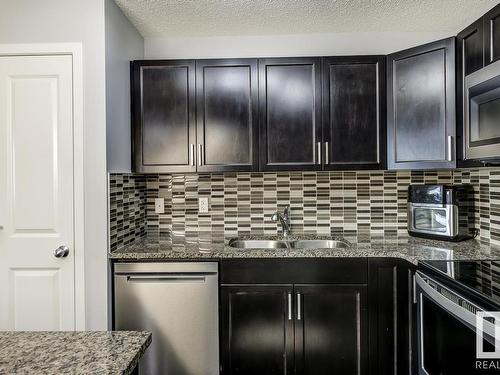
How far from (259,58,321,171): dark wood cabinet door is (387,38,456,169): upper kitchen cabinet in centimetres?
48

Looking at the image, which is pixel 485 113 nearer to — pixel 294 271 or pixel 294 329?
pixel 294 271

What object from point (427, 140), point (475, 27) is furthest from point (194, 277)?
point (475, 27)

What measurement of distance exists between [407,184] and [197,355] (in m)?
1.89

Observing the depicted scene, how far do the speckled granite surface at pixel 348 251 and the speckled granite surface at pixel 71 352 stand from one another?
998mm

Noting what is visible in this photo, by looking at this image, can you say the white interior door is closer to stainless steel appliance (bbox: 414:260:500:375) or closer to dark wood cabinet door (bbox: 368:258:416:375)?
dark wood cabinet door (bbox: 368:258:416:375)

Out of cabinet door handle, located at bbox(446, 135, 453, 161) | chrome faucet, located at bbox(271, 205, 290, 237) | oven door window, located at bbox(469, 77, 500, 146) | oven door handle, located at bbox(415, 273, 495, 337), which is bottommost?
oven door handle, located at bbox(415, 273, 495, 337)

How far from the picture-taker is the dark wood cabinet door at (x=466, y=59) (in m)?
1.80

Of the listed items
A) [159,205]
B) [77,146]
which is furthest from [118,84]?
[159,205]

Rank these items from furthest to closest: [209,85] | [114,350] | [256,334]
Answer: [209,85], [256,334], [114,350]

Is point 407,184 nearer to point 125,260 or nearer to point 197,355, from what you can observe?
point 197,355

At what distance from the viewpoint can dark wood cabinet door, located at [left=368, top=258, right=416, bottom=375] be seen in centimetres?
191

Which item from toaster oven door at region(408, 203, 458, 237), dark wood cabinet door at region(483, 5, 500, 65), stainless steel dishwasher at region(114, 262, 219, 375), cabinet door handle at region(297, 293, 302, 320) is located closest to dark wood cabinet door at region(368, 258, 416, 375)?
cabinet door handle at region(297, 293, 302, 320)

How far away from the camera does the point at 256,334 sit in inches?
77.3

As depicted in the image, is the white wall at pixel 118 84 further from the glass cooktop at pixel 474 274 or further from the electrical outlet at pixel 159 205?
the glass cooktop at pixel 474 274
